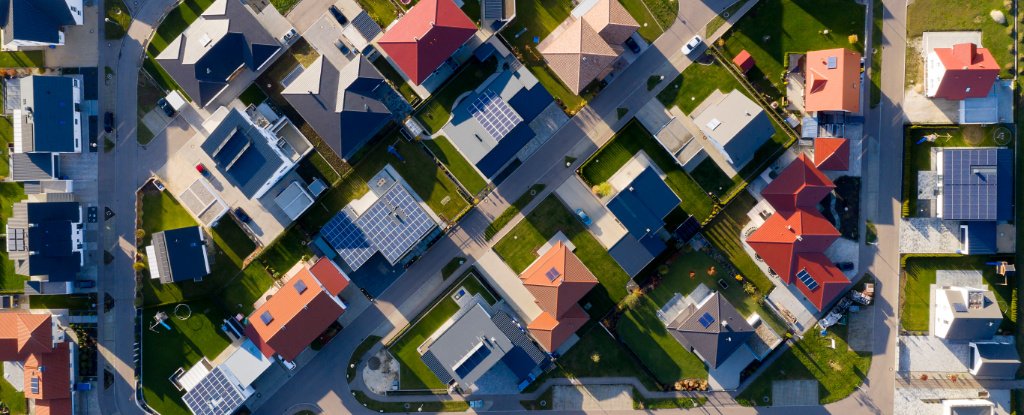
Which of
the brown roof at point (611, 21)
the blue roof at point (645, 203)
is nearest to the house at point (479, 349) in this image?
the blue roof at point (645, 203)

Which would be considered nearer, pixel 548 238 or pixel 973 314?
pixel 973 314

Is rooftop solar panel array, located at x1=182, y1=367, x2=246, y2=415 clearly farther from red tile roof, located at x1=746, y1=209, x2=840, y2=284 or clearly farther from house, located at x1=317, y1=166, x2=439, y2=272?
red tile roof, located at x1=746, y1=209, x2=840, y2=284

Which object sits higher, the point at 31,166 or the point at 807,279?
the point at 31,166

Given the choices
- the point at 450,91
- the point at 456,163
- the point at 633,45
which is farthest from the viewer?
Answer: the point at 456,163

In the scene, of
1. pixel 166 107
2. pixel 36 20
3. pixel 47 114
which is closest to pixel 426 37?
pixel 166 107

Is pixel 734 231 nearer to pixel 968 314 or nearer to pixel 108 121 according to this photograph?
pixel 968 314

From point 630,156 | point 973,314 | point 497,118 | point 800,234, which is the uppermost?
point 497,118

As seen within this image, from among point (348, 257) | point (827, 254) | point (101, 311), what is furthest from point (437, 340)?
point (827, 254)

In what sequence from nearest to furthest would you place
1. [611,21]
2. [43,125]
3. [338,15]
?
[611,21], [43,125], [338,15]
